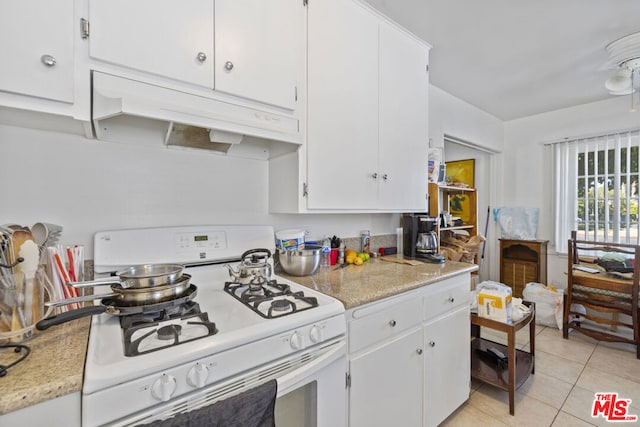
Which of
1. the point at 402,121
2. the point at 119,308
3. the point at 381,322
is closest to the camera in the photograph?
the point at 119,308

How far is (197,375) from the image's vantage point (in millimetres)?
715

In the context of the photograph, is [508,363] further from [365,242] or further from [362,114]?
[362,114]

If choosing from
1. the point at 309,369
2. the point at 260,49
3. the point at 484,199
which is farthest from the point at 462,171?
the point at 309,369

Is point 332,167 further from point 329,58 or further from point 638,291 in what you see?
point 638,291

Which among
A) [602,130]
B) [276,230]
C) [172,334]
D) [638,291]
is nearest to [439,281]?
[276,230]

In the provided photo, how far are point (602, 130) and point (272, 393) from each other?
14.1 feet

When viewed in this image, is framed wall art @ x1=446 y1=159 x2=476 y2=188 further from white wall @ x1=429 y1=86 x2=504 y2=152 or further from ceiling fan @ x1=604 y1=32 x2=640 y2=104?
ceiling fan @ x1=604 y1=32 x2=640 y2=104

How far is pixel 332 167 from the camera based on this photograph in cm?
154

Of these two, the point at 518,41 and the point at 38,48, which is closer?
the point at 38,48

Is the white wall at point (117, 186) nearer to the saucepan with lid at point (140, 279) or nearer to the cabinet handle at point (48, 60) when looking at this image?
the saucepan with lid at point (140, 279)

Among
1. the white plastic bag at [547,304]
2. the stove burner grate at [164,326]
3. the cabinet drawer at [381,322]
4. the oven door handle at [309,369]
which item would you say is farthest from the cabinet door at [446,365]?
the white plastic bag at [547,304]

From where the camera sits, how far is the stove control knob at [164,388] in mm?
667

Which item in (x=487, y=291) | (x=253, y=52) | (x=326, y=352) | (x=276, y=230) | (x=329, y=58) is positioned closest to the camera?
(x=326, y=352)

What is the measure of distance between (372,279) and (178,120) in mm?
1136
